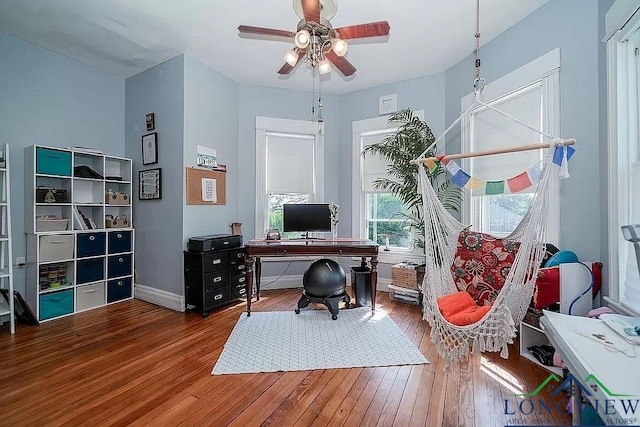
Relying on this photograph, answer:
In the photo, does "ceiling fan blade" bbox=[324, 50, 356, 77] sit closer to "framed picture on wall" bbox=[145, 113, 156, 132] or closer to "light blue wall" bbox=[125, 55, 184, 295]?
"light blue wall" bbox=[125, 55, 184, 295]

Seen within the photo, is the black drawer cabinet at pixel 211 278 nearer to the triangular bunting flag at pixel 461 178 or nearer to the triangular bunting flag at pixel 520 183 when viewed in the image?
the triangular bunting flag at pixel 461 178

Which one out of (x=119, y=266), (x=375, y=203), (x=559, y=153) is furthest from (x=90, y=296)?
(x=559, y=153)

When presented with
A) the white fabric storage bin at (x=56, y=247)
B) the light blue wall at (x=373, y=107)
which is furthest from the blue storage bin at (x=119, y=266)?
the light blue wall at (x=373, y=107)

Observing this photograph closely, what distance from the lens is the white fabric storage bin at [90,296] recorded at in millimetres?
3139

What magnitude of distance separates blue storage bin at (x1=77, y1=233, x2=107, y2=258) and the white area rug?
1802 mm

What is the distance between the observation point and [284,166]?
410 centimetres

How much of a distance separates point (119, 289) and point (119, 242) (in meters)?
0.55

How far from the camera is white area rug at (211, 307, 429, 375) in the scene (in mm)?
2127

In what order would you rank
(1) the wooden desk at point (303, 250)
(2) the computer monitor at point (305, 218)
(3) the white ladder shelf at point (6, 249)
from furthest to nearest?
(2) the computer monitor at point (305, 218), (1) the wooden desk at point (303, 250), (3) the white ladder shelf at point (6, 249)

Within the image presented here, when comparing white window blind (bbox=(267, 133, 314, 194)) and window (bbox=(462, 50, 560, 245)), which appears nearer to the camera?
window (bbox=(462, 50, 560, 245))

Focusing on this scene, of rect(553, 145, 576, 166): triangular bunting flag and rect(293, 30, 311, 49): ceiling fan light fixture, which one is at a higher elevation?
rect(293, 30, 311, 49): ceiling fan light fixture

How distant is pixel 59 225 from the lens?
303 centimetres

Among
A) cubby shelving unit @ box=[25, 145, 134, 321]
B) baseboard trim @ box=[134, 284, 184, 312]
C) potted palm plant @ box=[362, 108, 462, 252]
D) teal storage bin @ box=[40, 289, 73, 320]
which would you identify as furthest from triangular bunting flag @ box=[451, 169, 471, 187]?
teal storage bin @ box=[40, 289, 73, 320]

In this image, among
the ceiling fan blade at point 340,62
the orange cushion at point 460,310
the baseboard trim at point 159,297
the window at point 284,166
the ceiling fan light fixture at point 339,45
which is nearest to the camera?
the orange cushion at point 460,310
